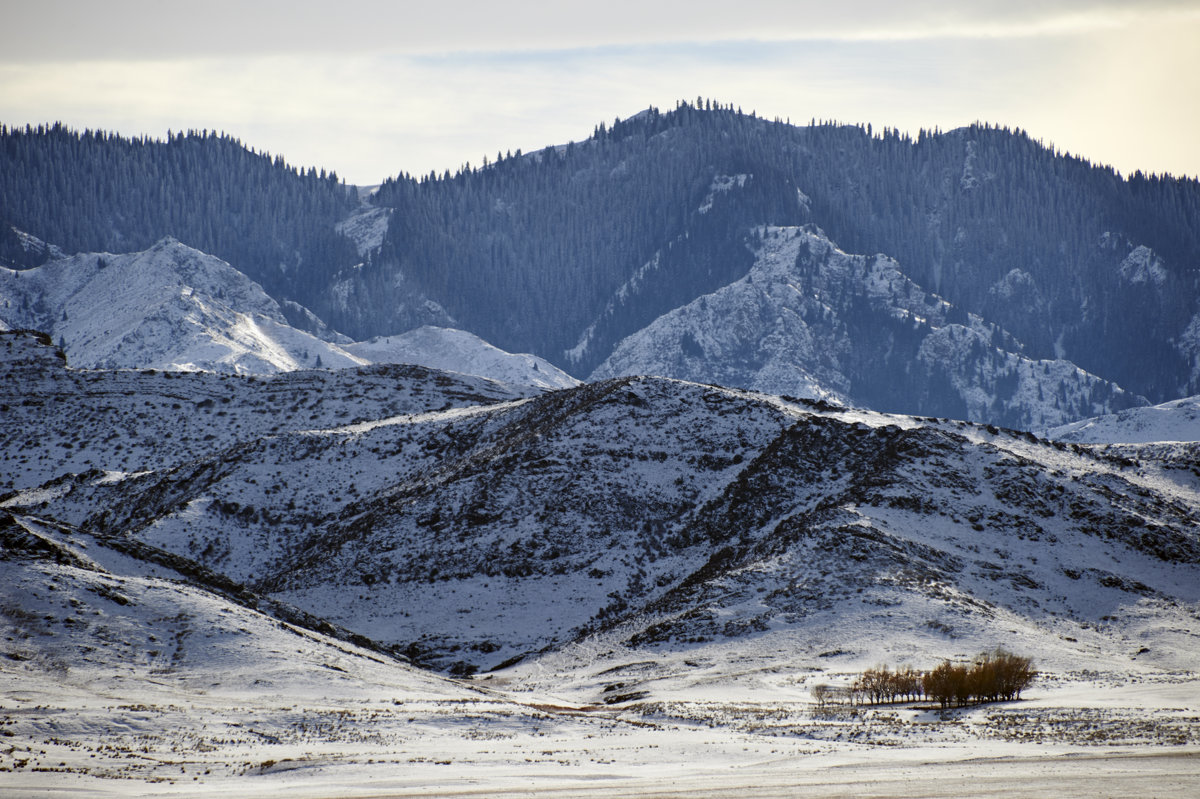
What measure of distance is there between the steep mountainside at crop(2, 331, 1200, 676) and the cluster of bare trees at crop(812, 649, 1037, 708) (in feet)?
24.1

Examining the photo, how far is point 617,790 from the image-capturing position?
118 ft

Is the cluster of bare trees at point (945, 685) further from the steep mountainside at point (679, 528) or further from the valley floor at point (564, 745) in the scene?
the steep mountainside at point (679, 528)

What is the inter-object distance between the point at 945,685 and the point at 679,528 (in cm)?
3354

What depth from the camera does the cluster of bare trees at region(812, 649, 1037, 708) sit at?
178 feet

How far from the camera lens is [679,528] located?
283 ft

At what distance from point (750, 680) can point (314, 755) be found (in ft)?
84.2

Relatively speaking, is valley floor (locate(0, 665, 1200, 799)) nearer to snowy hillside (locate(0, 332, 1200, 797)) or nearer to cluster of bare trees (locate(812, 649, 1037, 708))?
snowy hillside (locate(0, 332, 1200, 797))

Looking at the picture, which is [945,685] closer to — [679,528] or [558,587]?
[558,587]

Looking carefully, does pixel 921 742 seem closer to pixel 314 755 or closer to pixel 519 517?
pixel 314 755

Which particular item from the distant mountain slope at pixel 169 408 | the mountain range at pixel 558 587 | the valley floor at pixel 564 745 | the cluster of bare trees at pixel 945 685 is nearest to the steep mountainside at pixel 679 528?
the mountain range at pixel 558 587

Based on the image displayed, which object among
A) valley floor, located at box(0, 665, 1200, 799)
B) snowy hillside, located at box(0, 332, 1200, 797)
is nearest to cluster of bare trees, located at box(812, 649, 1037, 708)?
valley floor, located at box(0, 665, 1200, 799)

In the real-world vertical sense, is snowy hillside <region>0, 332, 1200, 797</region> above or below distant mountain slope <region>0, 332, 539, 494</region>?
below

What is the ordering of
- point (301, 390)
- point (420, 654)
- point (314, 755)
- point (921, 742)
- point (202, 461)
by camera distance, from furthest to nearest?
point (301, 390)
point (202, 461)
point (420, 654)
point (921, 742)
point (314, 755)

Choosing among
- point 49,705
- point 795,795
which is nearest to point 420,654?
point 49,705
